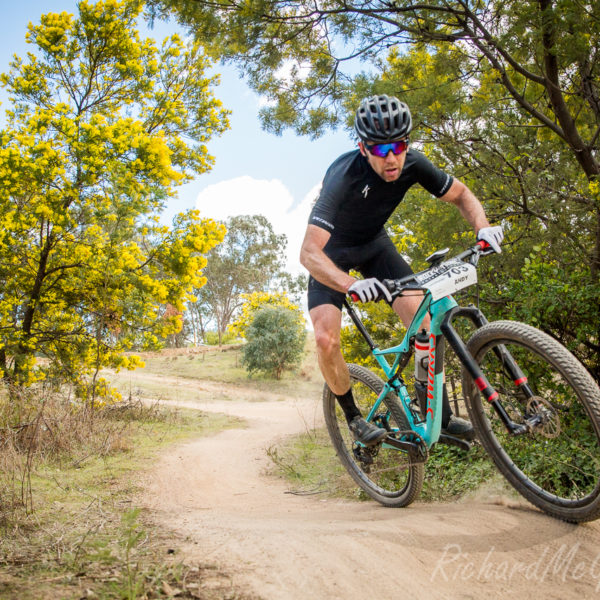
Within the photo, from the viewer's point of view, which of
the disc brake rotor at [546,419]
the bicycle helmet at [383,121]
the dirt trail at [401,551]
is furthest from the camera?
the bicycle helmet at [383,121]

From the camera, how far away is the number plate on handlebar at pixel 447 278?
10.3 ft

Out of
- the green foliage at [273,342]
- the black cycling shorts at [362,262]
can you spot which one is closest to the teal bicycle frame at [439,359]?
the black cycling shorts at [362,262]

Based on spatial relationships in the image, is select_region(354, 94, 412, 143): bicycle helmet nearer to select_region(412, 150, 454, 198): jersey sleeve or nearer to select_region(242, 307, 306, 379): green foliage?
select_region(412, 150, 454, 198): jersey sleeve

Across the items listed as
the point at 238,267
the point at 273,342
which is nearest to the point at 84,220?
the point at 273,342

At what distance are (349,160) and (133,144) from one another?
7.15m

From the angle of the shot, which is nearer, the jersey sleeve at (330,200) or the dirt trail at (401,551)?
the dirt trail at (401,551)

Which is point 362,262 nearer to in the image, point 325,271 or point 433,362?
point 325,271

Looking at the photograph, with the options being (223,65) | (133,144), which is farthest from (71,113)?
(223,65)

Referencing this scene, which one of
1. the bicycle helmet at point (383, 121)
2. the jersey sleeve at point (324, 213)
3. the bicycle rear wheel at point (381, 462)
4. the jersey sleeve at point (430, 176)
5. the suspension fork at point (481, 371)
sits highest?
the bicycle helmet at point (383, 121)

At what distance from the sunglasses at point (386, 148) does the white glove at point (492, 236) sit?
0.74m

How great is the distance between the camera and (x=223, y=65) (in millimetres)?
6461

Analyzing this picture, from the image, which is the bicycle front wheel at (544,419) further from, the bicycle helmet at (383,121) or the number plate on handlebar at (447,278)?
the bicycle helmet at (383,121)

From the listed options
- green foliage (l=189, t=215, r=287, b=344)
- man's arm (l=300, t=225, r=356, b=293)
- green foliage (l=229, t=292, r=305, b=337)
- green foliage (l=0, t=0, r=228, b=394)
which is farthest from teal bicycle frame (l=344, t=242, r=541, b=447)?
green foliage (l=189, t=215, r=287, b=344)

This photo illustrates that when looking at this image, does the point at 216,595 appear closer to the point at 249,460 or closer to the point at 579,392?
the point at 579,392
